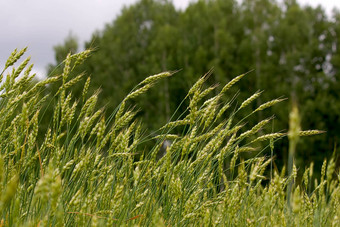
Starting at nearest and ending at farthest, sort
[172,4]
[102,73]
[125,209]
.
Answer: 1. [125,209]
2. [102,73]
3. [172,4]

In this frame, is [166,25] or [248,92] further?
[166,25]

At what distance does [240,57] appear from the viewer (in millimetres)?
20609

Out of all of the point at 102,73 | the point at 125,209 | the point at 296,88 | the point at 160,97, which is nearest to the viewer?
the point at 125,209

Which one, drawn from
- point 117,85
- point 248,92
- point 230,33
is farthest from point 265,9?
point 117,85

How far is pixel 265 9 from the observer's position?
69.1ft

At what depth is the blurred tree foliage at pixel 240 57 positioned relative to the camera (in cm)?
1850

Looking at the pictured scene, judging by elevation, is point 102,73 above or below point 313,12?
below

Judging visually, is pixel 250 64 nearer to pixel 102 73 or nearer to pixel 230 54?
pixel 230 54

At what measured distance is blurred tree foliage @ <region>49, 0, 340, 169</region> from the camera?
18.5 metres

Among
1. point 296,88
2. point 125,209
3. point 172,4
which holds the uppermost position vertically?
point 172,4

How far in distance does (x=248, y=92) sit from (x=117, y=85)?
255 inches

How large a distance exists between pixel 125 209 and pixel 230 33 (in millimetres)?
19865

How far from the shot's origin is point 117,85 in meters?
21.1

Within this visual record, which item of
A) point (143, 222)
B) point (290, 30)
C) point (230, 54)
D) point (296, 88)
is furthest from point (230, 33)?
point (143, 222)
